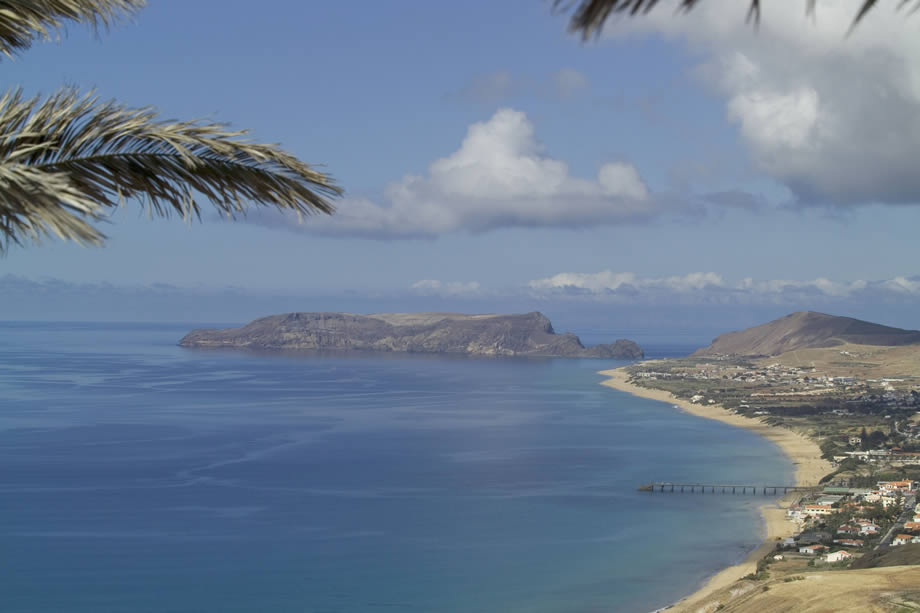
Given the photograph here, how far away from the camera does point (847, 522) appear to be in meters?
37.8

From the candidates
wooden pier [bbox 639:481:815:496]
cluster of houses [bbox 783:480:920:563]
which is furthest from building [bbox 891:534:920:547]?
wooden pier [bbox 639:481:815:496]

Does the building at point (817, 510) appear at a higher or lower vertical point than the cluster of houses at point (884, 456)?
lower

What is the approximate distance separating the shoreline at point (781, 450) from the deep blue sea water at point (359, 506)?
3.26ft

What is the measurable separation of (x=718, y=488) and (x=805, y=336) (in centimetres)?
13270

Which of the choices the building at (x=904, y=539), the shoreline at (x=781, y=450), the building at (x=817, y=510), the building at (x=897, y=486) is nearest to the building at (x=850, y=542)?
the building at (x=904, y=539)

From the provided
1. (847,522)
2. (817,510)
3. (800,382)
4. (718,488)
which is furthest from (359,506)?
(800,382)

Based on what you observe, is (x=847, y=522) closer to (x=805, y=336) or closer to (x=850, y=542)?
(x=850, y=542)

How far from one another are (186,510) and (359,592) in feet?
47.6

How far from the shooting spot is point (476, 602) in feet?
99.7

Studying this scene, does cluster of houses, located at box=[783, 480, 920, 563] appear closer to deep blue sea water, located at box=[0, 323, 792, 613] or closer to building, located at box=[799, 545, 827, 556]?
building, located at box=[799, 545, 827, 556]

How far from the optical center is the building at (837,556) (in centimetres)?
3135

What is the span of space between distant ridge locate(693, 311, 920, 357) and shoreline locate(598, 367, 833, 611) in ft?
204

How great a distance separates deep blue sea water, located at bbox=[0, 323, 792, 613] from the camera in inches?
1239

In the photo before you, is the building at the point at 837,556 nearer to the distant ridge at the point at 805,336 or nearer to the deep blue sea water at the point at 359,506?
the deep blue sea water at the point at 359,506
